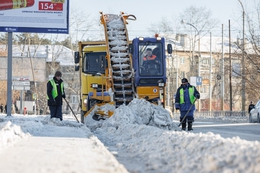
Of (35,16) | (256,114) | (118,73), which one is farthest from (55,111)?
(256,114)

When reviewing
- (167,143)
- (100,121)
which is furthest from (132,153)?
(100,121)

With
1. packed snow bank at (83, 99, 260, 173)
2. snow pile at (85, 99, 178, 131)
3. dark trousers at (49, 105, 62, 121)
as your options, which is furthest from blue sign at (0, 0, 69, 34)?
packed snow bank at (83, 99, 260, 173)

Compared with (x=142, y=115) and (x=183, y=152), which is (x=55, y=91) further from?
(x=183, y=152)

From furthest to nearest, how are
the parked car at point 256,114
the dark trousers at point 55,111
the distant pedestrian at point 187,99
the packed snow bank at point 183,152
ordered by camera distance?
the parked car at point 256,114
the dark trousers at point 55,111
the distant pedestrian at point 187,99
the packed snow bank at point 183,152

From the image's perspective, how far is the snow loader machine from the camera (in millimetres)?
20703

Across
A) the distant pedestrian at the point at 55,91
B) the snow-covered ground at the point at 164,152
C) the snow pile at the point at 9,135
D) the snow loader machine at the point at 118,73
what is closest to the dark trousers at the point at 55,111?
the distant pedestrian at the point at 55,91

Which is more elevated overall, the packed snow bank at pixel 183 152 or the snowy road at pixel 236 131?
the packed snow bank at pixel 183 152

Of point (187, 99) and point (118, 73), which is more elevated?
point (118, 73)

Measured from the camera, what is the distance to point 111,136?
15.9 metres

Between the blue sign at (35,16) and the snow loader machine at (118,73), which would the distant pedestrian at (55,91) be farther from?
the blue sign at (35,16)

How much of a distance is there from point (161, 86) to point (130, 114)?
2657mm

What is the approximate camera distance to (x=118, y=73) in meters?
21.1

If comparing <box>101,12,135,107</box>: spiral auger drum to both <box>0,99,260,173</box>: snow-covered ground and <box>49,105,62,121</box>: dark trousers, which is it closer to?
<box>49,105,62,121</box>: dark trousers

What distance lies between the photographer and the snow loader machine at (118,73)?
20.7m
